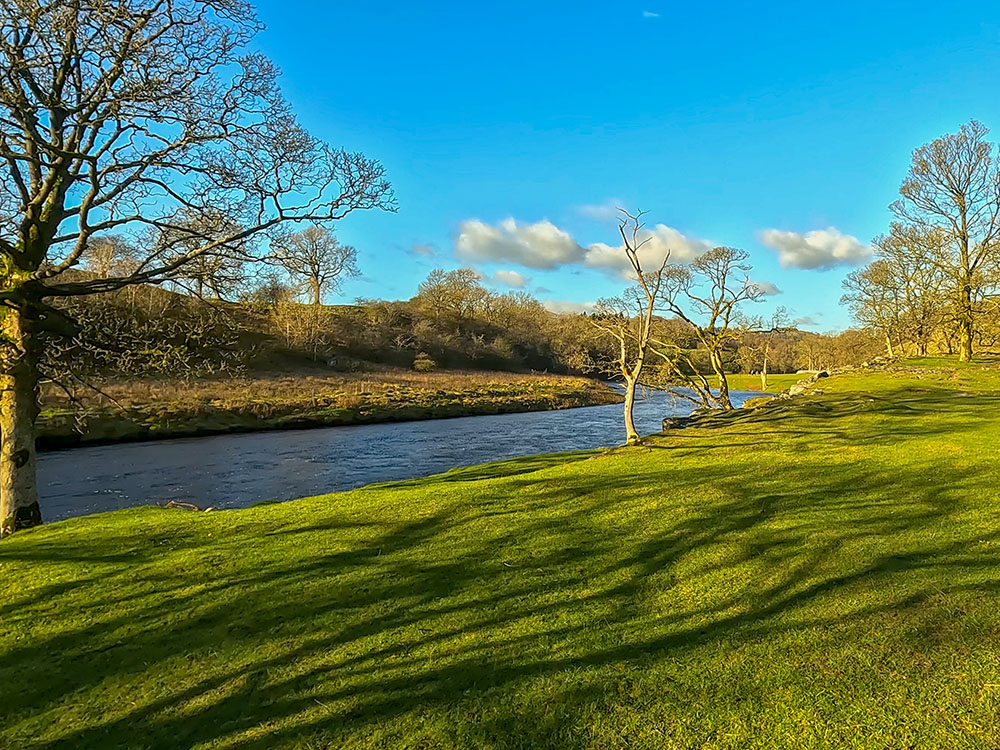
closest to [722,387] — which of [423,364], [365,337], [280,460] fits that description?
[280,460]

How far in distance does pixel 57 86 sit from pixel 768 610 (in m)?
11.0

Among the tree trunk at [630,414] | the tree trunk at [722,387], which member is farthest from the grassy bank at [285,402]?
the tree trunk at [722,387]

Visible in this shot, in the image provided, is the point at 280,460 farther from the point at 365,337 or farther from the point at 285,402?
the point at 365,337

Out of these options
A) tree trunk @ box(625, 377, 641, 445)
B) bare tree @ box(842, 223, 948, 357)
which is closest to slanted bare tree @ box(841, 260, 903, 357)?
bare tree @ box(842, 223, 948, 357)

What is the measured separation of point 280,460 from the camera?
22.4m

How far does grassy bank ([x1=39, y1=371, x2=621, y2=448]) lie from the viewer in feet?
90.4

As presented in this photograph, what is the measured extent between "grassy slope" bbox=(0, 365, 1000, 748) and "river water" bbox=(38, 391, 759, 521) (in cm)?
742

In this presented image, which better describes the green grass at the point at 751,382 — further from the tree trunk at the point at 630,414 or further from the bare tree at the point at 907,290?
the tree trunk at the point at 630,414

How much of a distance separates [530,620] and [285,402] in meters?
34.2

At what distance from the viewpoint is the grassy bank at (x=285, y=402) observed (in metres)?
27.6

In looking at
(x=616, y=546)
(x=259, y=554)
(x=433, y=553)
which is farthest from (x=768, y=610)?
(x=259, y=554)

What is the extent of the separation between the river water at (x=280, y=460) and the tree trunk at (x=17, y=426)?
5239mm

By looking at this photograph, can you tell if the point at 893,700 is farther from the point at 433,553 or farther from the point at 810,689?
the point at 433,553

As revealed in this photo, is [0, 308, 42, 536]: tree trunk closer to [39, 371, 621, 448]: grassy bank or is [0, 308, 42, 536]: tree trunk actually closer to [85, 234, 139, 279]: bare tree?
[85, 234, 139, 279]: bare tree
